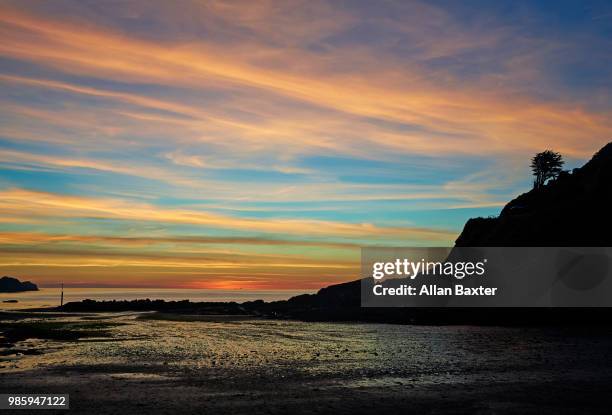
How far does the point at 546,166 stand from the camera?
15488cm

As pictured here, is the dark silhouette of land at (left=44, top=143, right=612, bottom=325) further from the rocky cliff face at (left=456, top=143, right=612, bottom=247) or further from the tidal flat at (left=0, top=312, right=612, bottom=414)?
the tidal flat at (left=0, top=312, right=612, bottom=414)

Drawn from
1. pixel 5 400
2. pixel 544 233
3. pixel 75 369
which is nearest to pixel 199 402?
pixel 5 400

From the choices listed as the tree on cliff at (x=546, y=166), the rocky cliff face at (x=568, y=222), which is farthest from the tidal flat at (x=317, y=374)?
the tree on cliff at (x=546, y=166)

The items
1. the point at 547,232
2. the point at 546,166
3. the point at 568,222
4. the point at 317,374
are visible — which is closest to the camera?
the point at 317,374

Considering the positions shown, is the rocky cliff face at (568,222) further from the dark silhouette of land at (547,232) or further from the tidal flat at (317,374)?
the tidal flat at (317,374)

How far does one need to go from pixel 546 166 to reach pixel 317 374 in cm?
14311

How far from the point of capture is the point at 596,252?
8075cm

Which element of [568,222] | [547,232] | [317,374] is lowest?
[317,374]

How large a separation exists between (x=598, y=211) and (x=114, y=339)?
2989 inches

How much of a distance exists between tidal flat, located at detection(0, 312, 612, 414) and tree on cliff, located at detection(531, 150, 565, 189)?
110 m

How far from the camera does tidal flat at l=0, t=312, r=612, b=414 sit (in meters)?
23.8

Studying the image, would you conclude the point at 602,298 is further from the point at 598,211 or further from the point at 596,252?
the point at 598,211

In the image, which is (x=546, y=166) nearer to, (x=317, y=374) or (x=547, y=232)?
(x=547, y=232)

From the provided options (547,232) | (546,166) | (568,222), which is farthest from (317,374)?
(546,166)
